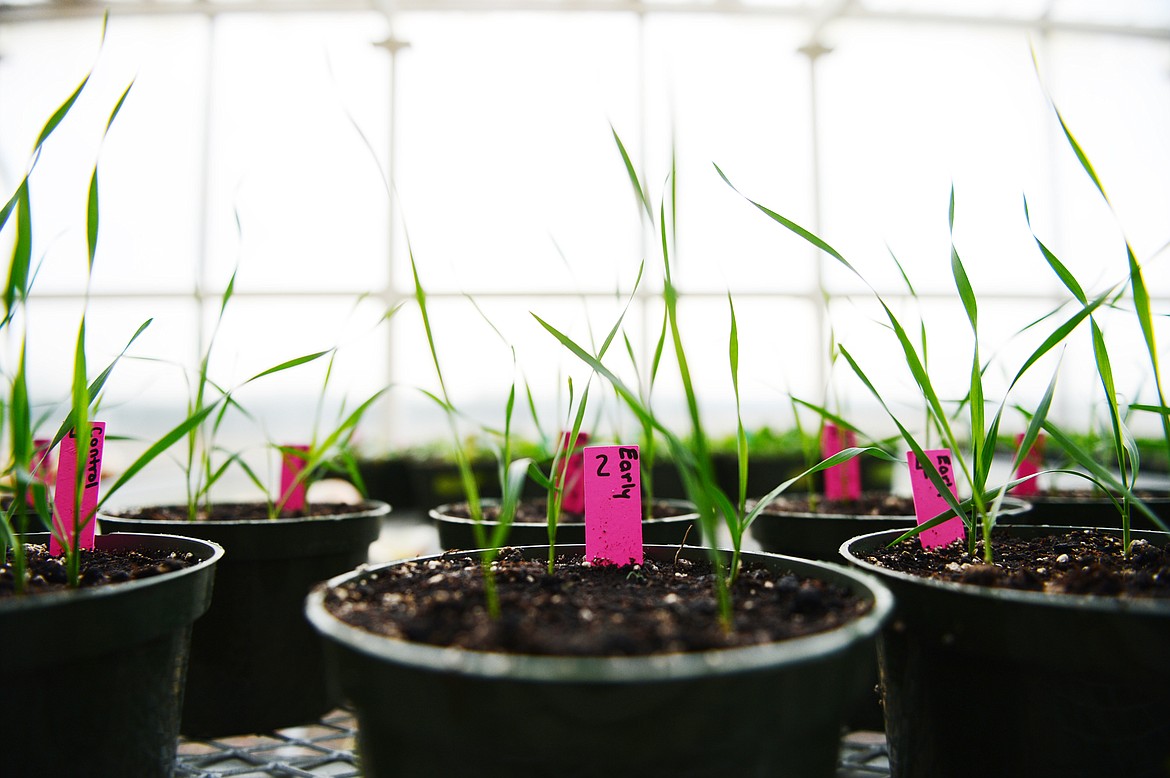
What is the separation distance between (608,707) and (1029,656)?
11.8 inches

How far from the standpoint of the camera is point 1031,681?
424mm

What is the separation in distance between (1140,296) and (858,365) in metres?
0.21

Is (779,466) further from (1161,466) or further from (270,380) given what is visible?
(270,380)

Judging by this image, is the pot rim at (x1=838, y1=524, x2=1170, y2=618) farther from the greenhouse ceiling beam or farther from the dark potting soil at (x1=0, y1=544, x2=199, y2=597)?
the greenhouse ceiling beam

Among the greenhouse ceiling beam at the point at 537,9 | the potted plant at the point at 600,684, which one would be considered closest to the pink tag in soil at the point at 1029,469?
the potted plant at the point at 600,684

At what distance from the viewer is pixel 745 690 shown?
1.00ft

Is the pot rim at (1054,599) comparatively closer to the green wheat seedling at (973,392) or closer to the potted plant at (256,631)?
the green wheat seedling at (973,392)

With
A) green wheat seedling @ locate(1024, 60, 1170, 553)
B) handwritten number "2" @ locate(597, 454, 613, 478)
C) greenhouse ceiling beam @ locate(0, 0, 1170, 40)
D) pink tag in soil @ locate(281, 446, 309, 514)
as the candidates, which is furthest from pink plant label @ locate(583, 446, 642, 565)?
greenhouse ceiling beam @ locate(0, 0, 1170, 40)

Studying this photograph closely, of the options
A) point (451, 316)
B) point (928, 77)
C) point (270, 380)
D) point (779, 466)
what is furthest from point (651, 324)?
point (270, 380)

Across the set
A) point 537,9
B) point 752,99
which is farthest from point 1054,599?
point 537,9

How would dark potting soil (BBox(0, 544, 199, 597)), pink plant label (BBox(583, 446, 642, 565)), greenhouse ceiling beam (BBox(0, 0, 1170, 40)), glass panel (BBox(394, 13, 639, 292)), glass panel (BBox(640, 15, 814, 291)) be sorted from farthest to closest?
greenhouse ceiling beam (BBox(0, 0, 1170, 40))
glass panel (BBox(640, 15, 814, 291))
glass panel (BBox(394, 13, 639, 292))
pink plant label (BBox(583, 446, 642, 565))
dark potting soil (BBox(0, 544, 199, 597))

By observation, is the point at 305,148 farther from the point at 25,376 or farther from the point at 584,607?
the point at 584,607

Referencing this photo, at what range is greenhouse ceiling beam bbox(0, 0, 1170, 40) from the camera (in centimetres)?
382

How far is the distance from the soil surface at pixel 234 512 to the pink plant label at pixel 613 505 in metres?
0.64
